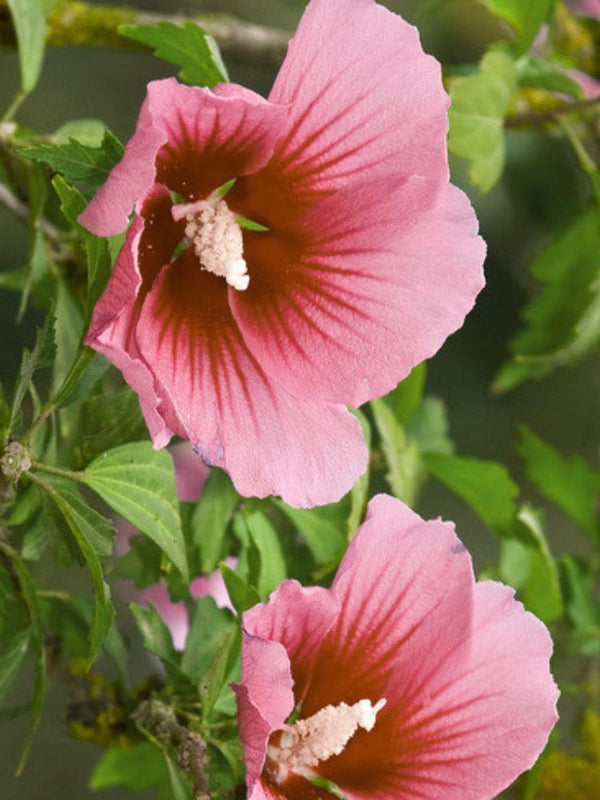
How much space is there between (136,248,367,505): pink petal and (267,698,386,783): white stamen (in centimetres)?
8

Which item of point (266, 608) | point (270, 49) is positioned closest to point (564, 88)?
point (270, 49)

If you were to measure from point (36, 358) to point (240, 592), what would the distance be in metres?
0.12

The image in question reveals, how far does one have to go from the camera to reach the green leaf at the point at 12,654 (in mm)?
491

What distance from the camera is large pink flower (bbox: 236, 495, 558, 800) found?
432 mm

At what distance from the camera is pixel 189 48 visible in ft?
1.51

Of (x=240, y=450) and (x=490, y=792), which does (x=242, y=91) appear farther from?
(x=490, y=792)

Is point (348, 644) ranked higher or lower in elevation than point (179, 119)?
lower

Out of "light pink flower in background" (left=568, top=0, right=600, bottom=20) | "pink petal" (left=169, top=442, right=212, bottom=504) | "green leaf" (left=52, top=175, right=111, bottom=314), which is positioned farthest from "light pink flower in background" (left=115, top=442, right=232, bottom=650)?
"light pink flower in background" (left=568, top=0, right=600, bottom=20)

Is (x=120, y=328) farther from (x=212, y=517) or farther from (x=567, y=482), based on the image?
(x=567, y=482)

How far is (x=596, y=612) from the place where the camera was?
26.7 inches

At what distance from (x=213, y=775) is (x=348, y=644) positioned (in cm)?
7

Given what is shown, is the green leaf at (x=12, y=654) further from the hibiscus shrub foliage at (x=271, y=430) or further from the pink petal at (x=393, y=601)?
the pink petal at (x=393, y=601)

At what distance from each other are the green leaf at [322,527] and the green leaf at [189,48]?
7.0 inches

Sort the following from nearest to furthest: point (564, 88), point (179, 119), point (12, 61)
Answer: point (179, 119), point (564, 88), point (12, 61)
